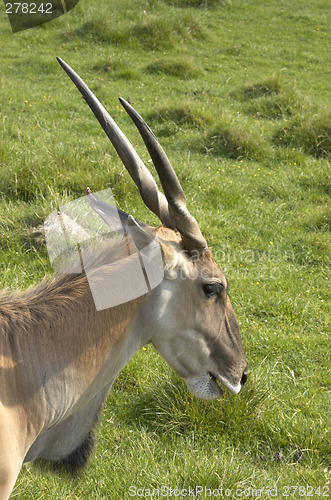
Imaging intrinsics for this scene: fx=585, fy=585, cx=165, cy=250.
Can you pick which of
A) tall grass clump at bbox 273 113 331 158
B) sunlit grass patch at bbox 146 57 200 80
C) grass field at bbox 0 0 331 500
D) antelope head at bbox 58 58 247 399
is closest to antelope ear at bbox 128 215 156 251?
antelope head at bbox 58 58 247 399

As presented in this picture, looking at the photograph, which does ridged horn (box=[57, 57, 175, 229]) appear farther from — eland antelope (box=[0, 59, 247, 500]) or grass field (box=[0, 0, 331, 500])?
grass field (box=[0, 0, 331, 500])

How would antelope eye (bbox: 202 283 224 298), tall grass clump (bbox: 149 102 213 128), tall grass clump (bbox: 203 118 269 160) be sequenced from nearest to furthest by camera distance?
antelope eye (bbox: 202 283 224 298), tall grass clump (bbox: 203 118 269 160), tall grass clump (bbox: 149 102 213 128)

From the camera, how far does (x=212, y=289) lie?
111 inches

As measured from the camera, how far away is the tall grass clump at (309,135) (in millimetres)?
8281

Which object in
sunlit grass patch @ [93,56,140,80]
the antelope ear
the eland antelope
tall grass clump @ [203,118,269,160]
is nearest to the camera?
the eland antelope

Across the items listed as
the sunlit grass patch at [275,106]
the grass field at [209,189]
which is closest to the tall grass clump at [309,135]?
the grass field at [209,189]

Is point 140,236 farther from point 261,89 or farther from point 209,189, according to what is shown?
point 261,89

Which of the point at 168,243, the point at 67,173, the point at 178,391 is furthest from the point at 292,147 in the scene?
the point at 168,243

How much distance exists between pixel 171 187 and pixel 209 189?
447 cm

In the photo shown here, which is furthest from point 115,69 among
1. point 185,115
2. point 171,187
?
point 171,187

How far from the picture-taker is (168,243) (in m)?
2.74

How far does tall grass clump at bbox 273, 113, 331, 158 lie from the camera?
8281 mm

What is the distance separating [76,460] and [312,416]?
6.31ft

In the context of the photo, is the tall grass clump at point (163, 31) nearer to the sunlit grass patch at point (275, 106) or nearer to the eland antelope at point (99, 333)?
the sunlit grass patch at point (275, 106)
